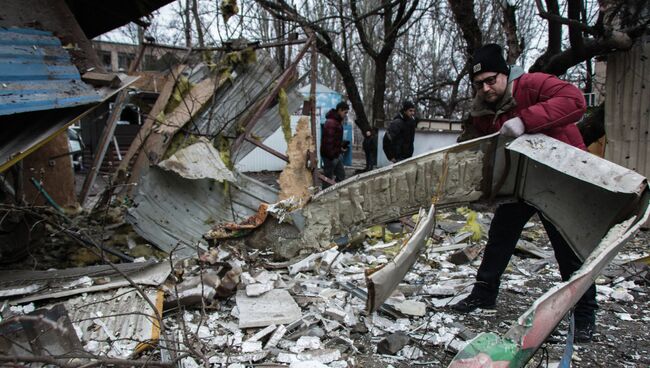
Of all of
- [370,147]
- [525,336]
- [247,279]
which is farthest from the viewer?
[370,147]

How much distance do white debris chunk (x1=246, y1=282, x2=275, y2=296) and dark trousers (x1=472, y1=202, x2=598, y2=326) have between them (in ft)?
5.51

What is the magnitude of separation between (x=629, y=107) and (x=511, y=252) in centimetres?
467

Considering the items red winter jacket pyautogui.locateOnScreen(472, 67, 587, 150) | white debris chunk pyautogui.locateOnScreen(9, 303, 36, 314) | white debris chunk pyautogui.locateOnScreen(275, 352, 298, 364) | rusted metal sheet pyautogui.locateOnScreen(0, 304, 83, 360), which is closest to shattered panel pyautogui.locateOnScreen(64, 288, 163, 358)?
rusted metal sheet pyautogui.locateOnScreen(0, 304, 83, 360)

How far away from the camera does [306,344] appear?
3.10 meters

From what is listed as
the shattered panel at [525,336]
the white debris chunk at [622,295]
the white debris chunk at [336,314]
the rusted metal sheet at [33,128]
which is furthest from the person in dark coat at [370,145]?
the shattered panel at [525,336]

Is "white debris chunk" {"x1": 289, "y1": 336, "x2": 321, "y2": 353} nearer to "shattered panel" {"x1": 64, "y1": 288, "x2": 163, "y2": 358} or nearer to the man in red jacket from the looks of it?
"shattered panel" {"x1": 64, "y1": 288, "x2": 163, "y2": 358}

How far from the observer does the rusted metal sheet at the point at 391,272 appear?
7.26 feet

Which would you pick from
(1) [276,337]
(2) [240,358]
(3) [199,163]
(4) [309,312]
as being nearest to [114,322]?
(2) [240,358]

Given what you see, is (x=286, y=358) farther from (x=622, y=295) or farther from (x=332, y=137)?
(x=332, y=137)

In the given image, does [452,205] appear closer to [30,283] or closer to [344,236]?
[344,236]

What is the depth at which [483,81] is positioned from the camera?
3.19 meters

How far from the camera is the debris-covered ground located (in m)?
2.95

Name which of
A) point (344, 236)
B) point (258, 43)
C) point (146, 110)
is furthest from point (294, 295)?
point (146, 110)

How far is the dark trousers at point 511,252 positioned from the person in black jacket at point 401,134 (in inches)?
206
